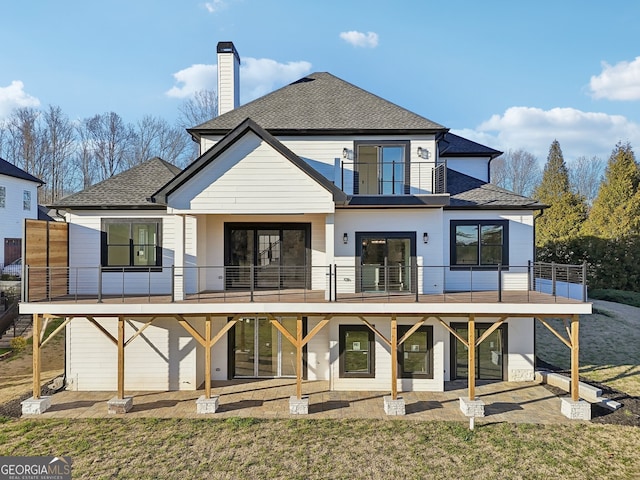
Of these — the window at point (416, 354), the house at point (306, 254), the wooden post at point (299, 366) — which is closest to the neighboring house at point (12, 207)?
the house at point (306, 254)

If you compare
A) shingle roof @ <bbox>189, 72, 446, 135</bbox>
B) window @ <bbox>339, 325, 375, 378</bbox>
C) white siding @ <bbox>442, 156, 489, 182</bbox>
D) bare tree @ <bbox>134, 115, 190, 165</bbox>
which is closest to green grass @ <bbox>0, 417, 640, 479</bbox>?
window @ <bbox>339, 325, 375, 378</bbox>

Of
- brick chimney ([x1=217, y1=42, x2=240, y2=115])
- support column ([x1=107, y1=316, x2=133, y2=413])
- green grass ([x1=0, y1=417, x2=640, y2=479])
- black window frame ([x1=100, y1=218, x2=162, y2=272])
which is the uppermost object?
brick chimney ([x1=217, y1=42, x2=240, y2=115])

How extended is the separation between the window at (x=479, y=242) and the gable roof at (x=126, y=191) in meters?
9.81

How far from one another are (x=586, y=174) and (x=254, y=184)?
173 feet

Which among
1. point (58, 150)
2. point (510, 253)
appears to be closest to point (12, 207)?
point (58, 150)

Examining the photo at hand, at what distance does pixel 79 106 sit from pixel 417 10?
41.6 meters

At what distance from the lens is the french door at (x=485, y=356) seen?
12625 mm

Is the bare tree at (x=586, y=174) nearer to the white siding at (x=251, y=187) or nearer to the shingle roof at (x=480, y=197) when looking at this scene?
the shingle roof at (x=480, y=197)

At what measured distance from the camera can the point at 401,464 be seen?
312 inches

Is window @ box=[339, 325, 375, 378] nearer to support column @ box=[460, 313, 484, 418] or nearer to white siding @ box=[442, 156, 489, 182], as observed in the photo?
support column @ box=[460, 313, 484, 418]

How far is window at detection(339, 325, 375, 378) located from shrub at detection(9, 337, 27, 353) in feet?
41.2

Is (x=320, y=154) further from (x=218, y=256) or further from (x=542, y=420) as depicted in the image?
(x=542, y=420)

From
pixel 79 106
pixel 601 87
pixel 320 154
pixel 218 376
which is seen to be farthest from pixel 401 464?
pixel 601 87

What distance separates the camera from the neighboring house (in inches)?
955
